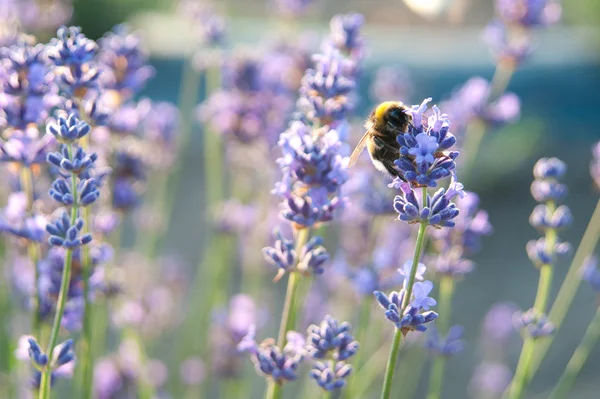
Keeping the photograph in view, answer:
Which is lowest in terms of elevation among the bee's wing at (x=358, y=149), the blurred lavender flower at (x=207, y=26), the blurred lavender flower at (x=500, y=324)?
the blurred lavender flower at (x=500, y=324)

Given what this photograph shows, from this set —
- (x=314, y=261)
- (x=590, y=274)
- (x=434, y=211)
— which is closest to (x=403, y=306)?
(x=434, y=211)

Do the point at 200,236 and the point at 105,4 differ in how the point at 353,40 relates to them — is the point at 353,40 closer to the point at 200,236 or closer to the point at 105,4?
the point at 200,236

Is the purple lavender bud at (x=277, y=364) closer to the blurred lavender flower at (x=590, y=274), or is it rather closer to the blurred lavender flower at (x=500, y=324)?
the blurred lavender flower at (x=590, y=274)

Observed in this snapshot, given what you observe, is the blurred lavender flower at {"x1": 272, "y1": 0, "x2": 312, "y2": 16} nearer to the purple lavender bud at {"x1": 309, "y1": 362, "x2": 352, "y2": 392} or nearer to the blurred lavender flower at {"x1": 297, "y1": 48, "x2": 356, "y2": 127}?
the blurred lavender flower at {"x1": 297, "y1": 48, "x2": 356, "y2": 127}

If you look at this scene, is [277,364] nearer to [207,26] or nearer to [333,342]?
[333,342]

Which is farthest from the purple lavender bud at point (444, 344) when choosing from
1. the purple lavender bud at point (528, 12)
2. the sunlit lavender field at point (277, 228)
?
the purple lavender bud at point (528, 12)

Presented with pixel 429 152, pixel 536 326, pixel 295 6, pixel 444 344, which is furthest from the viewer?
pixel 295 6
